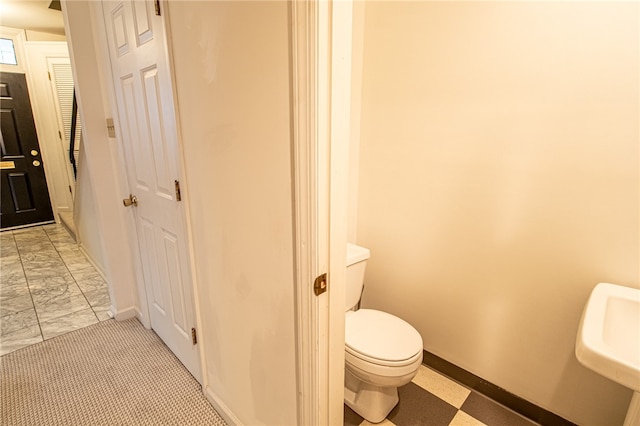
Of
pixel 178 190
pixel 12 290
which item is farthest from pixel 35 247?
pixel 178 190

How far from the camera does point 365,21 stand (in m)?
1.69

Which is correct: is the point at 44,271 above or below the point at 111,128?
below

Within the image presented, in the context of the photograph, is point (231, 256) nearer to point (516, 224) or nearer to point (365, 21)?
point (516, 224)

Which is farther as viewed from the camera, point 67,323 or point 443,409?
point 67,323

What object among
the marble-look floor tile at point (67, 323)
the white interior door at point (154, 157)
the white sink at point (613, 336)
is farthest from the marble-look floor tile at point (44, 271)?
the white sink at point (613, 336)

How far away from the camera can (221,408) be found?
1.46m

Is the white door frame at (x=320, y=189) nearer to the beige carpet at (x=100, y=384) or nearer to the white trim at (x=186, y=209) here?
the white trim at (x=186, y=209)

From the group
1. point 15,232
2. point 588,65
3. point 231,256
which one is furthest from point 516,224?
point 15,232

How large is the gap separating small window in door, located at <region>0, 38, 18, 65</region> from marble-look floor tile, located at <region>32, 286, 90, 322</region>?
9.98 feet

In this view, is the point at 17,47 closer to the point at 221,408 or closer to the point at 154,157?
the point at 154,157

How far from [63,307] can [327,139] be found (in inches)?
108

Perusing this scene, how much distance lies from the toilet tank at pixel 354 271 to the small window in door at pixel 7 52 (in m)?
4.84

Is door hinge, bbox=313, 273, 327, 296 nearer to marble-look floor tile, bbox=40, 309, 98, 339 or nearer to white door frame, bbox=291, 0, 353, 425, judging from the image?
white door frame, bbox=291, 0, 353, 425

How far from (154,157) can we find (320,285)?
1149mm
